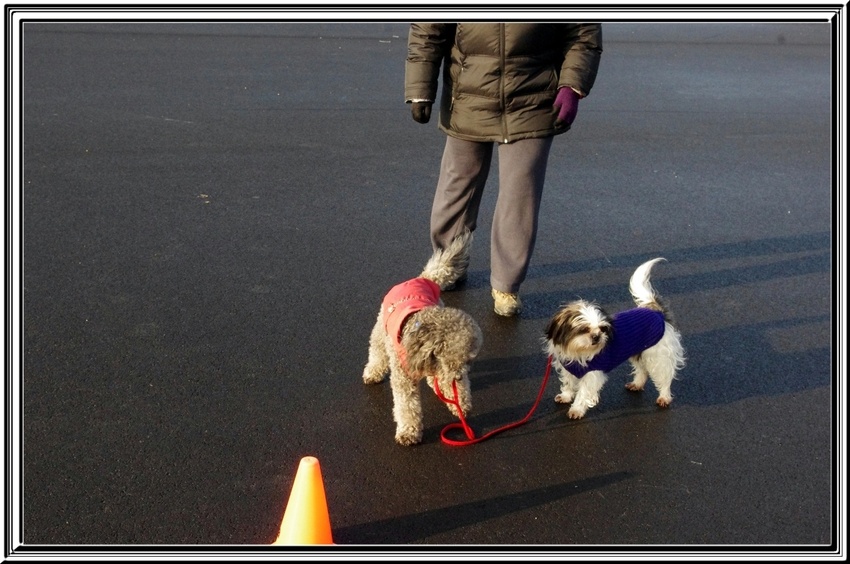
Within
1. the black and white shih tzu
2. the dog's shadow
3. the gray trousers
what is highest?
the gray trousers

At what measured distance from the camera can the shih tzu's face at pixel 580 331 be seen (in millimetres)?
4234

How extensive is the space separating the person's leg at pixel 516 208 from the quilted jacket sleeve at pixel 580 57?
1.30 feet

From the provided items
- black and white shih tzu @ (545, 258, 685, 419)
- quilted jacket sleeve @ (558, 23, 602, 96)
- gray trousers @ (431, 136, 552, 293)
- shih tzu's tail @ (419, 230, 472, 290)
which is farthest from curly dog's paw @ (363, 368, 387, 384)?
quilted jacket sleeve @ (558, 23, 602, 96)

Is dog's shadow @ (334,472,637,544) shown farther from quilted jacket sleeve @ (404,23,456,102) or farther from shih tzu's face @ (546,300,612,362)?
quilted jacket sleeve @ (404,23,456,102)

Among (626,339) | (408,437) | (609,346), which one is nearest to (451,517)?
(408,437)

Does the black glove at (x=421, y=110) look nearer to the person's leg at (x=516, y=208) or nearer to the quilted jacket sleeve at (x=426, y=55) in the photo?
the quilted jacket sleeve at (x=426, y=55)

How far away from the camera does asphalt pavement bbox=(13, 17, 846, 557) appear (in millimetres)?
3852

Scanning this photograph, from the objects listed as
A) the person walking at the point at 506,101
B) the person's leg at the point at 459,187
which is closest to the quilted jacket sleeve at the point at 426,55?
the person walking at the point at 506,101

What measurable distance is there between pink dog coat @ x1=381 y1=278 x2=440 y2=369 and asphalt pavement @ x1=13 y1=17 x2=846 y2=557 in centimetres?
53

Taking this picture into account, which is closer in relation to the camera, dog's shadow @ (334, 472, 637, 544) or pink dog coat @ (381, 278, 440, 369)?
dog's shadow @ (334, 472, 637, 544)

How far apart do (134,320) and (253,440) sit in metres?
1.50

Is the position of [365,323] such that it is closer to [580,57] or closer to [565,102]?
[565,102]

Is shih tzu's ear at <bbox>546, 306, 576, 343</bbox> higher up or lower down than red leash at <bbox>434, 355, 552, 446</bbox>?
higher up
